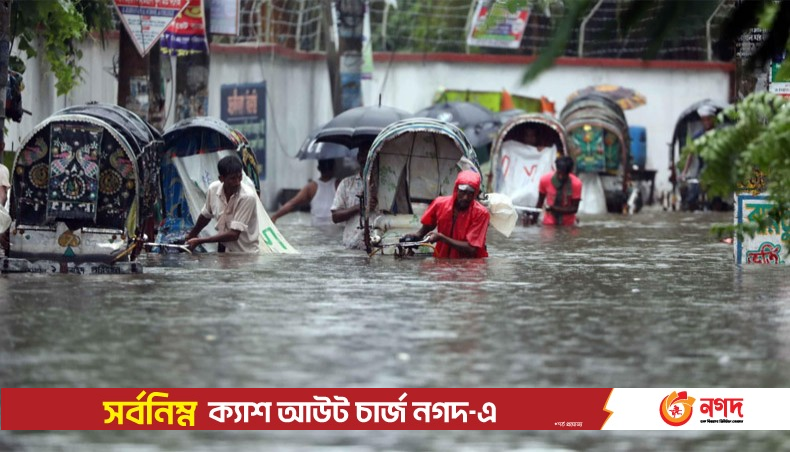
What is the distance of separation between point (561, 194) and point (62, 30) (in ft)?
29.0

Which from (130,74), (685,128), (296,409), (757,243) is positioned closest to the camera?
(296,409)

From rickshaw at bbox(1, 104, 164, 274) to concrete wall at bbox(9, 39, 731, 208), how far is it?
14821mm

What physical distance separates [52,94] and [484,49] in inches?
710

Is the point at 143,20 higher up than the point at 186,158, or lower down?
higher up

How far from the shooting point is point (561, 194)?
2522 centimetres

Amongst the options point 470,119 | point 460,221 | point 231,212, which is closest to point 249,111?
point 470,119

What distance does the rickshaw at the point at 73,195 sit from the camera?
48.8 feet

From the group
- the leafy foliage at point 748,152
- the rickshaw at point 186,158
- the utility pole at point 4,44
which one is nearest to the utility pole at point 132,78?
the rickshaw at point 186,158

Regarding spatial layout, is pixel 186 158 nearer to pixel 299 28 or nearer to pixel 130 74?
pixel 130 74

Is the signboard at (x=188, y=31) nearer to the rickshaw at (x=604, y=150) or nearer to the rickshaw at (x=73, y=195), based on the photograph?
the rickshaw at (x=73, y=195)

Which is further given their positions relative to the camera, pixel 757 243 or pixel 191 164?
pixel 191 164

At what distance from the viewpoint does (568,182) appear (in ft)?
81.7

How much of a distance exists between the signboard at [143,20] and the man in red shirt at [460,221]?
3854mm

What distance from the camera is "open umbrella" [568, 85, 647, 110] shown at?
38.1 metres
